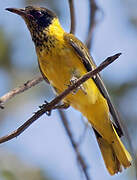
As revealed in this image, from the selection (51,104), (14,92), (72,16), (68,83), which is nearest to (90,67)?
(68,83)

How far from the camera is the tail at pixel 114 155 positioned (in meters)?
4.30

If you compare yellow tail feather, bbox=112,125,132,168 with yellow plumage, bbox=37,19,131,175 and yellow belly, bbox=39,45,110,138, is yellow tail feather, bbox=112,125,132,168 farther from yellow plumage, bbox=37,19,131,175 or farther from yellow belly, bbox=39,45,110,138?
yellow belly, bbox=39,45,110,138

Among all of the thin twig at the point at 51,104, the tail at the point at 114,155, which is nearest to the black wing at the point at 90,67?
the tail at the point at 114,155

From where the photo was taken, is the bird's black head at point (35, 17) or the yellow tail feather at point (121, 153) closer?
the yellow tail feather at point (121, 153)

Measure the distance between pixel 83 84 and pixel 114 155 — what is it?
727mm

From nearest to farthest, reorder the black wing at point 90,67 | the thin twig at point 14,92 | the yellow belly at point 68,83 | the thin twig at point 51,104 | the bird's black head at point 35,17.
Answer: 1. the thin twig at point 51,104
2. the thin twig at point 14,92
3. the yellow belly at point 68,83
4. the black wing at point 90,67
5. the bird's black head at point 35,17

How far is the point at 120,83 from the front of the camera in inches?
243

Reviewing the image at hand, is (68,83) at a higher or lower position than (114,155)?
higher

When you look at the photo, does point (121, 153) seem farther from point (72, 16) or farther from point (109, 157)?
point (72, 16)

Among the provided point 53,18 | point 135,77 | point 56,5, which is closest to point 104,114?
point 53,18

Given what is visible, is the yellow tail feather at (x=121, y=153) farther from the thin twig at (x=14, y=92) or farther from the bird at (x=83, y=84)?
the thin twig at (x=14, y=92)

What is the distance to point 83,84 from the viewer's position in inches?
164

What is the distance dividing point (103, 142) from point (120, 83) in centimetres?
184

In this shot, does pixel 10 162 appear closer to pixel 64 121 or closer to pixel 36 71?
pixel 36 71
